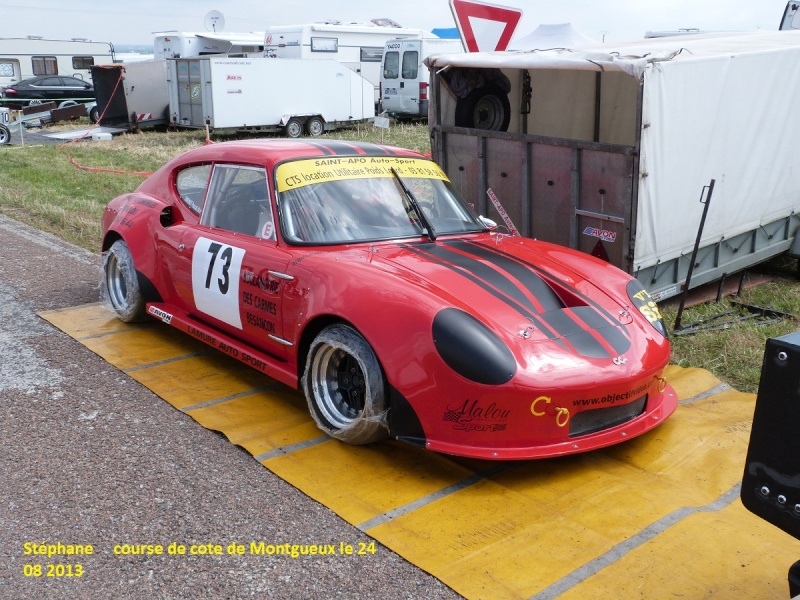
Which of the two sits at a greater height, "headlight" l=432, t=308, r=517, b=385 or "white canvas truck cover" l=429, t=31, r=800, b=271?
"white canvas truck cover" l=429, t=31, r=800, b=271

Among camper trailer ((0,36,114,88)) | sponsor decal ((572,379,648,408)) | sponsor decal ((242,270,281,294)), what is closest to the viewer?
sponsor decal ((572,379,648,408))

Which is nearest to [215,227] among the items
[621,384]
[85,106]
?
[621,384]

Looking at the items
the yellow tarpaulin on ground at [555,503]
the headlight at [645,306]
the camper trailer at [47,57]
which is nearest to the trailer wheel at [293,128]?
the camper trailer at [47,57]

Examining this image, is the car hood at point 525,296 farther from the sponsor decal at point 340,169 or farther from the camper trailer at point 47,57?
the camper trailer at point 47,57

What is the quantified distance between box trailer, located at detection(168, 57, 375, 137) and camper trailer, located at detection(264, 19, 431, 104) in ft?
6.19

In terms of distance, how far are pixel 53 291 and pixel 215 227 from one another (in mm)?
2651

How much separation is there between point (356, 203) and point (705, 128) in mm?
3121

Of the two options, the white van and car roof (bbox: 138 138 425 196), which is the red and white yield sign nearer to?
car roof (bbox: 138 138 425 196)

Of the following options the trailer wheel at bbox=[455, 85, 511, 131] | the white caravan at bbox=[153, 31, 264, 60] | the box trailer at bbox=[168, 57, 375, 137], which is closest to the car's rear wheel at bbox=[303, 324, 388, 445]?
the trailer wheel at bbox=[455, 85, 511, 131]

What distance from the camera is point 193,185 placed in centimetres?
550

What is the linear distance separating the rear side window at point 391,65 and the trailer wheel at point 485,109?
51.5 feet

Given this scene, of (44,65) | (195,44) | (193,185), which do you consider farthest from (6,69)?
(193,185)

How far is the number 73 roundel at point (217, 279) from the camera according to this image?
15.5ft

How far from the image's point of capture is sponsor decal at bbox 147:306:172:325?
213 inches
